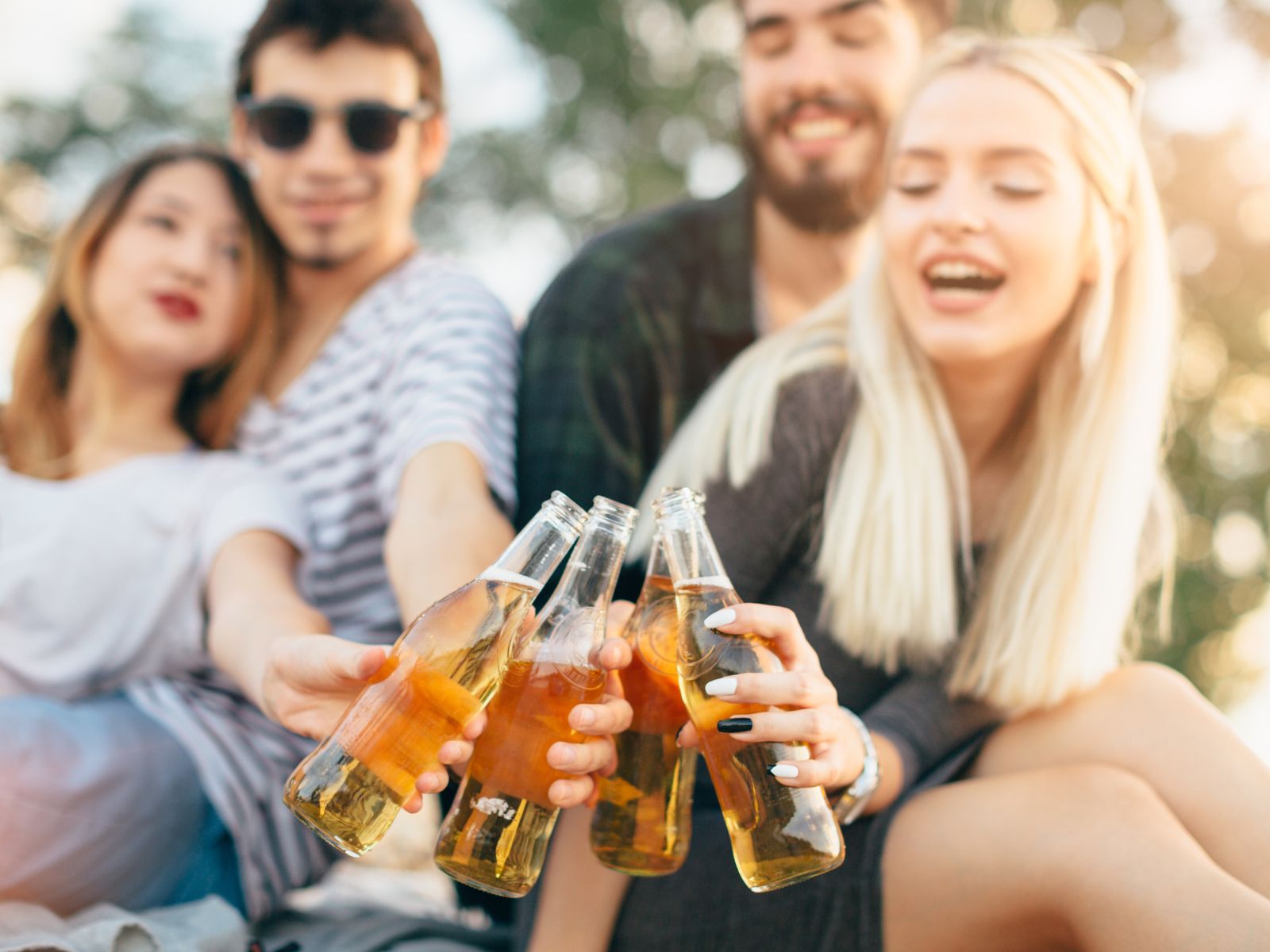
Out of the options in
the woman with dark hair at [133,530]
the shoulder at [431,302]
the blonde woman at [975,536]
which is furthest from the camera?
the shoulder at [431,302]

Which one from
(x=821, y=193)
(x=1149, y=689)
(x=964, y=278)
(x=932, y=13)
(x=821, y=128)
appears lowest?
(x=1149, y=689)

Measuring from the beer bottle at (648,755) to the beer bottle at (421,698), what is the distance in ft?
0.57

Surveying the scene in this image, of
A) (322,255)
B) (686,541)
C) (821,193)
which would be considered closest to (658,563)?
(686,541)

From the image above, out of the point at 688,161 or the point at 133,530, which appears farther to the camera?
the point at 688,161

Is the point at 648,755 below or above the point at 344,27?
below

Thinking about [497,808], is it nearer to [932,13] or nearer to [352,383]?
[352,383]

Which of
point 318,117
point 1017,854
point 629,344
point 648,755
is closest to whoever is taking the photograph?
point 648,755

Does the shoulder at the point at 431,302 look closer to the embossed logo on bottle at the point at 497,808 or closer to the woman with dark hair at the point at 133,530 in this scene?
the woman with dark hair at the point at 133,530

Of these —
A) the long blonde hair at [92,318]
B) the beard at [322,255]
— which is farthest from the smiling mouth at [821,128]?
the long blonde hair at [92,318]

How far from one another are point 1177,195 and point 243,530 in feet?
29.8

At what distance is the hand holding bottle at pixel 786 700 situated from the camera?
1413 millimetres

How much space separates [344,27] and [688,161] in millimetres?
9771

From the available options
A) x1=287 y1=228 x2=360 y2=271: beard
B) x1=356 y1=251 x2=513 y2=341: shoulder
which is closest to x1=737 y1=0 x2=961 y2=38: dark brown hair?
x1=356 y1=251 x2=513 y2=341: shoulder

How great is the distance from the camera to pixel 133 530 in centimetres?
222
